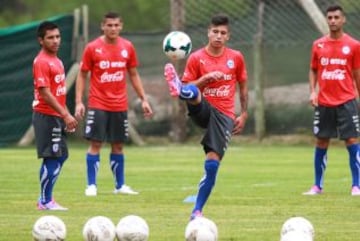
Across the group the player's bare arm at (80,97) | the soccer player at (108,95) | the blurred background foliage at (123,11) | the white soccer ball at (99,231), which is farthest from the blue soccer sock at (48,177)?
the blurred background foliage at (123,11)

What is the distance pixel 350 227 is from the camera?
37.4 feet

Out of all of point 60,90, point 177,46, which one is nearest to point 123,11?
point 60,90

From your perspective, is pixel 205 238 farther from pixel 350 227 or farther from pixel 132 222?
pixel 350 227

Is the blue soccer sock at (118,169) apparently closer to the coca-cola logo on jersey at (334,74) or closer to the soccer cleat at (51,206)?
the soccer cleat at (51,206)

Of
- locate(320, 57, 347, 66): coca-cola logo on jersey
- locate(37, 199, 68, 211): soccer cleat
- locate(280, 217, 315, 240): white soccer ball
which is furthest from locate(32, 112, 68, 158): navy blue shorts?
locate(280, 217, 315, 240): white soccer ball

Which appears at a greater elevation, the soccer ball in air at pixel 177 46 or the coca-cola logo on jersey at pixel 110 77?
the soccer ball in air at pixel 177 46

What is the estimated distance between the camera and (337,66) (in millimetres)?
15266

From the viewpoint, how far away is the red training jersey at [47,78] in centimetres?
1321

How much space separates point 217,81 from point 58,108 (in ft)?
6.01

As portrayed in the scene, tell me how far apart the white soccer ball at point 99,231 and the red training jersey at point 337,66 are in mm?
6170

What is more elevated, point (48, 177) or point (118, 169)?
point (48, 177)

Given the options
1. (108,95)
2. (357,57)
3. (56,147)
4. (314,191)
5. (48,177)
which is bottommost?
(314,191)

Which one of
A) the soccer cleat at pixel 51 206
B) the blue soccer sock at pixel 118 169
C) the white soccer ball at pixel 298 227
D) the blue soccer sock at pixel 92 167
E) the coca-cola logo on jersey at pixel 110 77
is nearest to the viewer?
the white soccer ball at pixel 298 227

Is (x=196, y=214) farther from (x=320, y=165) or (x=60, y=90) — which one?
(x=320, y=165)
